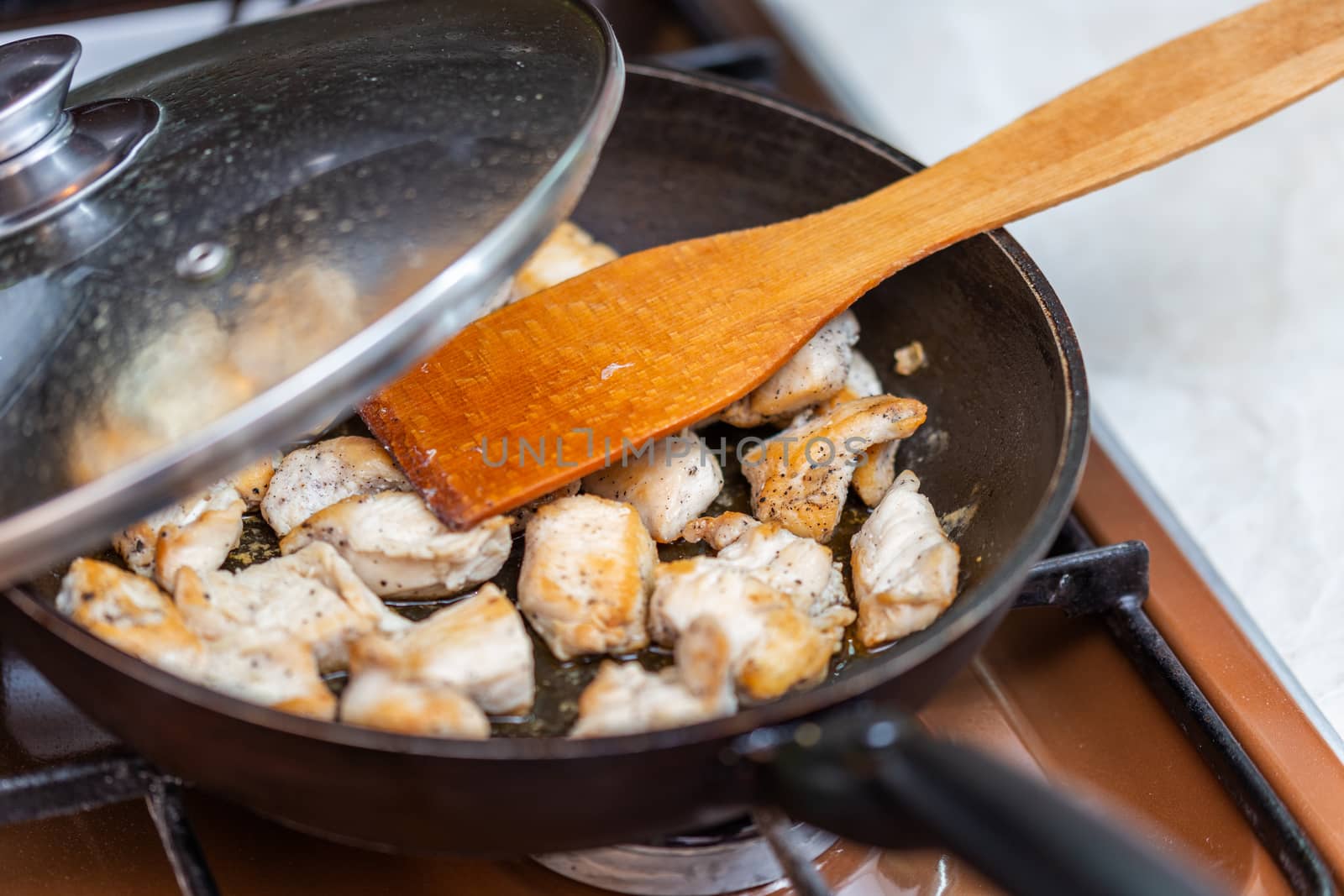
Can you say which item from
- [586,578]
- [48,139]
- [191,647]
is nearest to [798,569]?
[586,578]

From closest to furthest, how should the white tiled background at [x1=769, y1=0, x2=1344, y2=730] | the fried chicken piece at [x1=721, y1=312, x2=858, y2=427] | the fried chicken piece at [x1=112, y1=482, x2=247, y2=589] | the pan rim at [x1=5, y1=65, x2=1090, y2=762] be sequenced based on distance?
the pan rim at [x1=5, y1=65, x2=1090, y2=762] < the fried chicken piece at [x1=112, y1=482, x2=247, y2=589] < the fried chicken piece at [x1=721, y1=312, x2=858, y2=427] < the white tiled background at [x1=769, y1=0, x2=1344, y2=730]

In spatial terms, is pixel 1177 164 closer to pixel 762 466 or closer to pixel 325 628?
pixel 762 466

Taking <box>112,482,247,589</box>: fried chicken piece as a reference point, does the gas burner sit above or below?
below

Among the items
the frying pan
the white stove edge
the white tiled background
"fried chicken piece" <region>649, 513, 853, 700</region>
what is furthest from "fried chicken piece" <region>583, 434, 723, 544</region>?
the white tiled background

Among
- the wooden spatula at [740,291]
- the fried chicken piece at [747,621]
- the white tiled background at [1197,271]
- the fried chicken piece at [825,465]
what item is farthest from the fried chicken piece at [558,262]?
the white tiled background at [1197,271]

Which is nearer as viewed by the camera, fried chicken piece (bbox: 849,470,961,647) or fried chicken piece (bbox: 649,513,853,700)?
fried chicken piece (bbox: 649,513,853,700)

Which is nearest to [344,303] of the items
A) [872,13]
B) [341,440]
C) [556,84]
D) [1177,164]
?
[556,84]

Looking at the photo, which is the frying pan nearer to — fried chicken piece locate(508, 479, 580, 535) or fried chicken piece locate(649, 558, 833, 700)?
fried chicken piece locate(649, 558, 833, 700)
